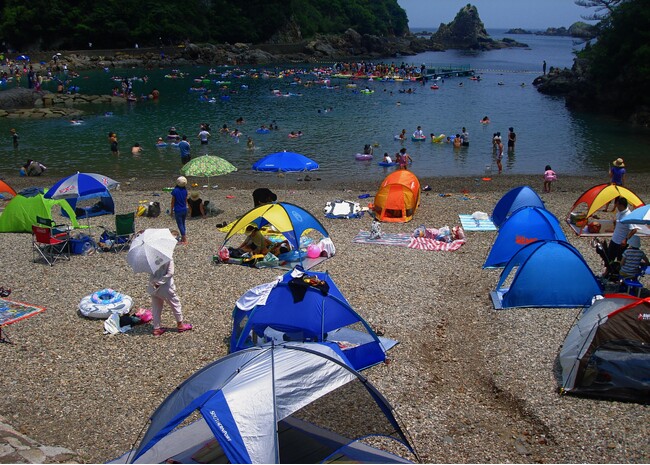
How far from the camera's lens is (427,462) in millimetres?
→ 7594

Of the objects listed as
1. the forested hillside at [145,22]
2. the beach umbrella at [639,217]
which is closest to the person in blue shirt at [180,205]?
the beach umbrella at [639,217]

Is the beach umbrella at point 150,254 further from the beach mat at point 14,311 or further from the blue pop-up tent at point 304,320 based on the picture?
the beach mat at point 14,311

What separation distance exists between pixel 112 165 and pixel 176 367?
23082 millimetres

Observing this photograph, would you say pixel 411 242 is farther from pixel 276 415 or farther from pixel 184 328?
pixel 276 415

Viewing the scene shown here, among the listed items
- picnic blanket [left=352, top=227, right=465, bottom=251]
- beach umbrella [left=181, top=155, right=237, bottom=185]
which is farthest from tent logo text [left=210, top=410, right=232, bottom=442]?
beach umbrella [left=181, top=155, right=237, bottom=185]

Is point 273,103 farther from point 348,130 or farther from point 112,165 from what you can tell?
point 112,165

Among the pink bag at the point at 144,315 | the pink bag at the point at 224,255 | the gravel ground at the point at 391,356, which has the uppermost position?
the pink bag at the point at 224,255

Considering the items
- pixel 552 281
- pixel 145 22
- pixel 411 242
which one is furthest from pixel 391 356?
pixel 145 22

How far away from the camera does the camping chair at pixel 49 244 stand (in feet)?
47.6

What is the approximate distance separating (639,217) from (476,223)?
656 cm

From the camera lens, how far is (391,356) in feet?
34.0

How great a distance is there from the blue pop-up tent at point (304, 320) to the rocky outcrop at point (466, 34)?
15151 cm

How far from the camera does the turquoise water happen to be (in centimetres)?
3166

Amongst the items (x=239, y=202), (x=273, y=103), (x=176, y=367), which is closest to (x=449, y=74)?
(x=273, y=103)
